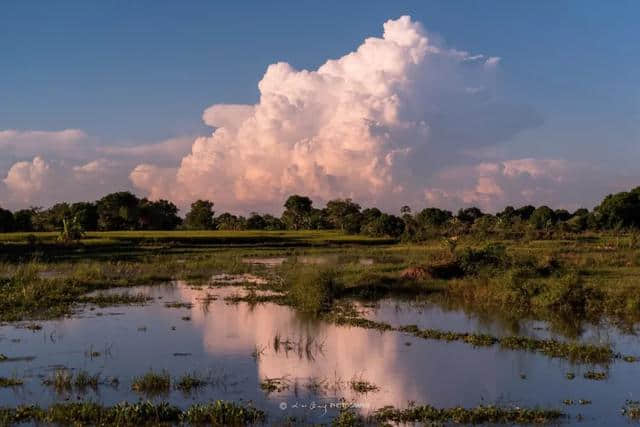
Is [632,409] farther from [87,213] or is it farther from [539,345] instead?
[87,213]

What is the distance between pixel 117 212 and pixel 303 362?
7633cm

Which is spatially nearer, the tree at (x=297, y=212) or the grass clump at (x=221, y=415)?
the grass clump at (x=221, y=415)

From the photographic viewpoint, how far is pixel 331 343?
645 inches

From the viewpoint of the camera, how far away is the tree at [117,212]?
279 ft

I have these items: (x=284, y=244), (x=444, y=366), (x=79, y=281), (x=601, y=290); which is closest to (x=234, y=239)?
(x=284, y=244)

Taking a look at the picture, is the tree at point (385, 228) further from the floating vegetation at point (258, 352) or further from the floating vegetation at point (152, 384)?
the floating vegetation at point (152, 384)

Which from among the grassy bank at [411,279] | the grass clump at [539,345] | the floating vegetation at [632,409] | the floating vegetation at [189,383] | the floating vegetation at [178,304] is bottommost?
the floating vegetation at [632,409]

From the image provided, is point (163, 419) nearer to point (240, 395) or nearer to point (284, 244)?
point (240, 395)

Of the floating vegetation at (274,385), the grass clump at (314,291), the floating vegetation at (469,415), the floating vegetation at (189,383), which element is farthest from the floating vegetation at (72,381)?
the grass clump at (314,291)

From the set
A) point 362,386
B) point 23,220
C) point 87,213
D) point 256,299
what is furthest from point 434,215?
point 362,386

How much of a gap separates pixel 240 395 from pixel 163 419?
1867mm

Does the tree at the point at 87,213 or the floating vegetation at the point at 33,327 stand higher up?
the tree at the point at 87,213

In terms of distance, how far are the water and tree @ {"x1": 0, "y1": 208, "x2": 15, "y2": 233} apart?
58436 millimetres

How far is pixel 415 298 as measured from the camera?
960 inches
